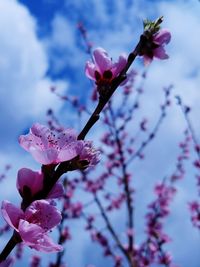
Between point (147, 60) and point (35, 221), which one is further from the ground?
point (147, 60)

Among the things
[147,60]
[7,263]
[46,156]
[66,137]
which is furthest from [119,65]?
[7,263]

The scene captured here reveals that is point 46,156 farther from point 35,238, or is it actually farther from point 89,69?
point 89,69

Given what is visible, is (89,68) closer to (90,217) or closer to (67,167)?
(67,167)

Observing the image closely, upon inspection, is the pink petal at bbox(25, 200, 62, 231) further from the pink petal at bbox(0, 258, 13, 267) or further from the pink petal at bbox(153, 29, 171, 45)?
the pink petal at bbox(153, 29, 171, 45)

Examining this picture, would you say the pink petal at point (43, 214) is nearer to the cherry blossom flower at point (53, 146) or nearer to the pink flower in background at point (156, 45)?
the cherry blossom flower at point (53, 146)

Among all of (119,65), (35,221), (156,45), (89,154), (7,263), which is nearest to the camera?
(7,263)

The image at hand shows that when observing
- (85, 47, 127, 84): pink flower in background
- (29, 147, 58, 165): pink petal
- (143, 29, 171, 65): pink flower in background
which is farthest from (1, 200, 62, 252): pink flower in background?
(143, 29, 171, 65): pink flower in background
